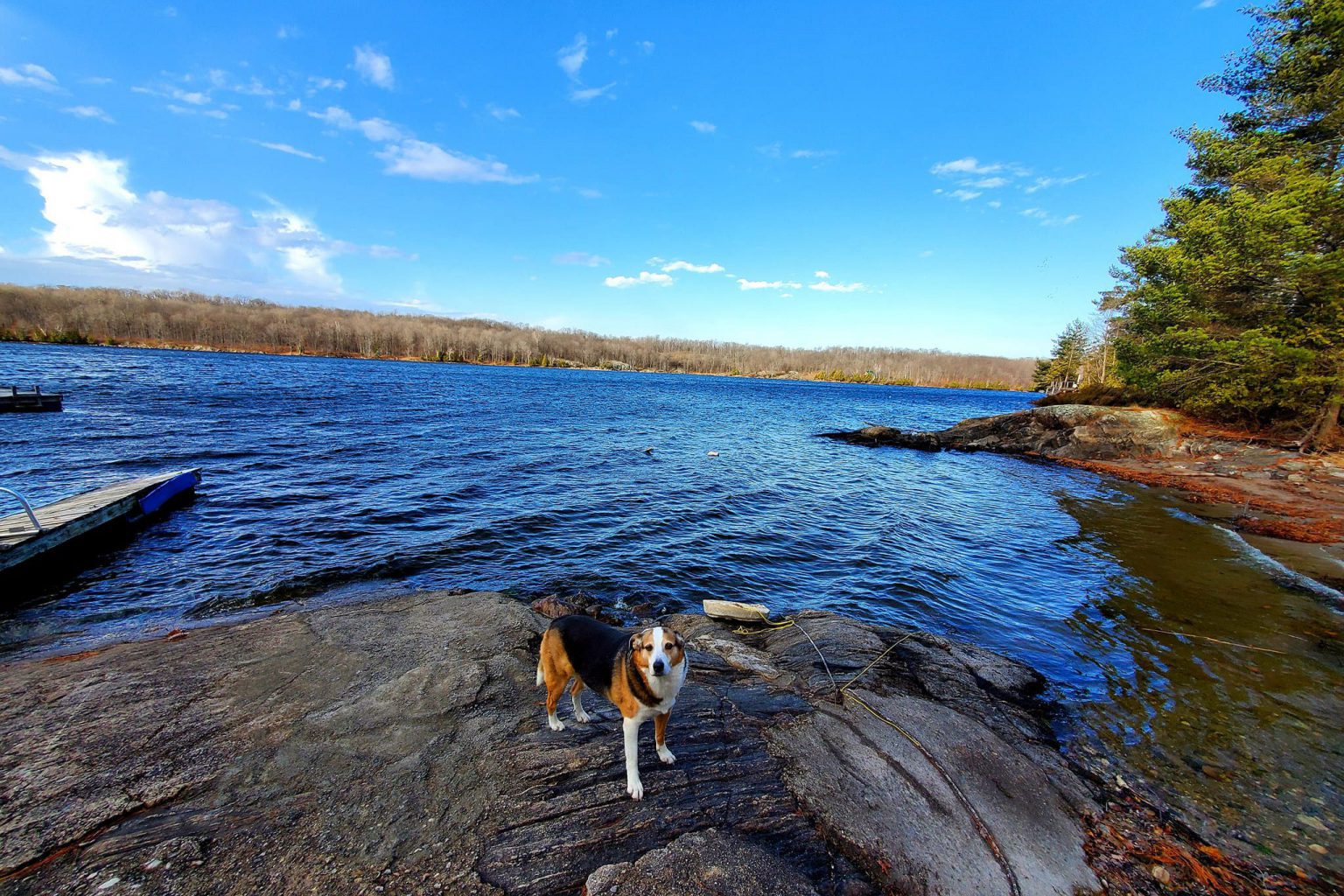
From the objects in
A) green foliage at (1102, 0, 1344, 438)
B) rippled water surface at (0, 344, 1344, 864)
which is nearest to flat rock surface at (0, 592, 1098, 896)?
rippled water surface at (0, 344, 1344, 864)

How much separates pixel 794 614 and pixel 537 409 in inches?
1757

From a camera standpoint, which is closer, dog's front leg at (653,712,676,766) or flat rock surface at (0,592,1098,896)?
flat rock surface at (0,592,1098,896)

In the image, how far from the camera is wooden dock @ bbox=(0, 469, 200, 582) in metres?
10.1

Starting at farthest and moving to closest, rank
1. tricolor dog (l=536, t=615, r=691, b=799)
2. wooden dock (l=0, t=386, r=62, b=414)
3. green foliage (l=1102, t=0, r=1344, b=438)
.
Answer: wooden dock (l=0, t=386, r=62, b=414) → green foliage (l=1102, t=0, r=1344, b=438) → tricolor dog (l=536, t=615, r=691, b=799)

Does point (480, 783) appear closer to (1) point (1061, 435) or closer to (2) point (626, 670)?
(2) point (626, 670)

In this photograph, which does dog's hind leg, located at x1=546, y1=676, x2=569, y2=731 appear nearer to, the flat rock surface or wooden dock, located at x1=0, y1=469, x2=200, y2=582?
the flat rock surface

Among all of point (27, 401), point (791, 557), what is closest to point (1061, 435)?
point (791, 557)

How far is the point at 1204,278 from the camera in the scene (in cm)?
2394

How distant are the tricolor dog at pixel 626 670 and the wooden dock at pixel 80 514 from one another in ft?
34.7

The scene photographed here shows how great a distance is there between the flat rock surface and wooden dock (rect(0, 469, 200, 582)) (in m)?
5.48

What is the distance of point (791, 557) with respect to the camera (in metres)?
14.9

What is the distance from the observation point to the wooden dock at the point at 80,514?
397 inches

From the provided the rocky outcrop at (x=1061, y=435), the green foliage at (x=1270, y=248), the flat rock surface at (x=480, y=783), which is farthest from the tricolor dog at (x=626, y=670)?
the rocky outcrop at (x=1061, y=435)

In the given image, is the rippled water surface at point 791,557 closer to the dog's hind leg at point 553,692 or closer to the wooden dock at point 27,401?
the wooden dock at point 27,401
